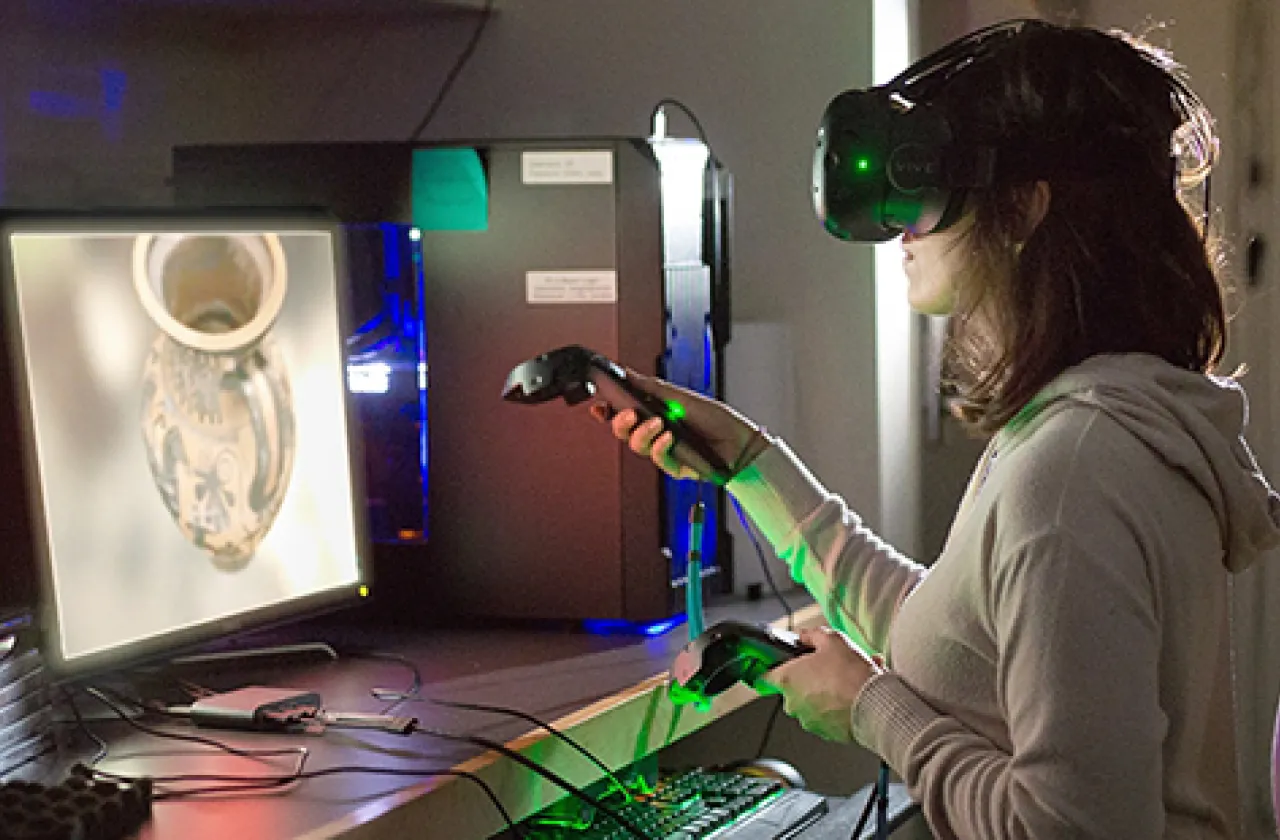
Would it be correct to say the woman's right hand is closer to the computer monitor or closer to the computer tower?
the computer tower

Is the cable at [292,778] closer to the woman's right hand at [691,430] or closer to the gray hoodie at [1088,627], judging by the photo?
the gray hoodie at [1088,627]

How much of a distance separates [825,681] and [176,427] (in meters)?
0.57

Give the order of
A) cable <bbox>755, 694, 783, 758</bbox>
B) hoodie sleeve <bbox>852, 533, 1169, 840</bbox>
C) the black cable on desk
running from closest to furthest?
hoodie sleeve <bbox>852, 533, 1169, 840</bbox> < the black cable on desk < cable <bbox>755, 694, 783, 758</bbox>

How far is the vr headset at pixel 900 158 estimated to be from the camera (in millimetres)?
1004

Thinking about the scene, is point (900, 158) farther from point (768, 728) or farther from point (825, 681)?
point (768, 728)

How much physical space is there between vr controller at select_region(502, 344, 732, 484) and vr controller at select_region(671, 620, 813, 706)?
0.25 metres

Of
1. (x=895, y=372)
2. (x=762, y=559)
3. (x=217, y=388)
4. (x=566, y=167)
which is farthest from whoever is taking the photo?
(x=895, y=372)

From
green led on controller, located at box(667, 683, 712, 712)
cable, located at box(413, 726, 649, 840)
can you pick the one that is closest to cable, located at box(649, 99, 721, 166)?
green led on controller, located at box(667, 683, 712, 712)

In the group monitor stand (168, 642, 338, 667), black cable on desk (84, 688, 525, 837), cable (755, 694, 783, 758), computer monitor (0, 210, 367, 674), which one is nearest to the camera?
black cable on desk (84, 688, 525, 837)

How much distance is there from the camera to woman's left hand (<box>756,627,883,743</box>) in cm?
107

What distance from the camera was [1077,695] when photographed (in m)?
0.86

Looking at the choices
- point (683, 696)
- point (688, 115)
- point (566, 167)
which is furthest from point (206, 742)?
point (688, 115)

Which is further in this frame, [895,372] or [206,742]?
[895,372]

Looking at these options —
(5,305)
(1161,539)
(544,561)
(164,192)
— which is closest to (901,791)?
(544,561)
